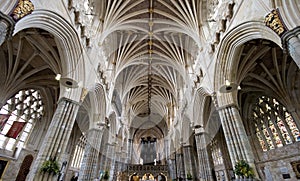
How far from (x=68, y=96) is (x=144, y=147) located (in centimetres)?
3772

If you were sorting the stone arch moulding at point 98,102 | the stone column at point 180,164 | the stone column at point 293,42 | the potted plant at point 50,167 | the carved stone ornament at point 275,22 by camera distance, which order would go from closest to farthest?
the stone column at point 293,42
the carved stone ornament at point 275,22
the potted plant at point 50,167
the stone arch moulding at point 98,102
the stone column at point 180,164

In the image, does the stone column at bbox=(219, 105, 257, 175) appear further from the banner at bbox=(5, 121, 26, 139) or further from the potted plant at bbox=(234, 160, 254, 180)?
the banner at bbox=(5, 121, 26, 139)

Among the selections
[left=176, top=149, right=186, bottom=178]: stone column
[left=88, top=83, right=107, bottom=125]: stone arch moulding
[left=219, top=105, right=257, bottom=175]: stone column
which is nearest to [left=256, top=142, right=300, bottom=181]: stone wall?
[left=219, top=105, right=257, bottom=175]: stone column

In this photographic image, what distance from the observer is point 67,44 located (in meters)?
8.52

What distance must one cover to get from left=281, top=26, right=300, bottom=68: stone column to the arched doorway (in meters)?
18.9

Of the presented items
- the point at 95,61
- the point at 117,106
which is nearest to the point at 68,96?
the point at 95,61

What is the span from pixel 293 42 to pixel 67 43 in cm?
954

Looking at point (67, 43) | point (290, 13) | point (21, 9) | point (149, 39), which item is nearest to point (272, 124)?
point (290, 13)

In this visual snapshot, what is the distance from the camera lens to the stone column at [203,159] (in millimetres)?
11637

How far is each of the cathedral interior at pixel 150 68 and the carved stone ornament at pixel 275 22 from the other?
0.04 metres

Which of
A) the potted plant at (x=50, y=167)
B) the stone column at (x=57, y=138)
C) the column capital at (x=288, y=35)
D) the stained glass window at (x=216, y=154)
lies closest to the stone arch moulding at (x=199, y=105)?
the stained glass window at (x=216, y=154)

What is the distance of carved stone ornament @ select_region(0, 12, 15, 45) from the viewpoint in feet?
14.0

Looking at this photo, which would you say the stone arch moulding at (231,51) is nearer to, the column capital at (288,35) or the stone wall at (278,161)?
the column capital at (288,35)

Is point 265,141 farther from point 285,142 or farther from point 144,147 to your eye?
point 144,147
